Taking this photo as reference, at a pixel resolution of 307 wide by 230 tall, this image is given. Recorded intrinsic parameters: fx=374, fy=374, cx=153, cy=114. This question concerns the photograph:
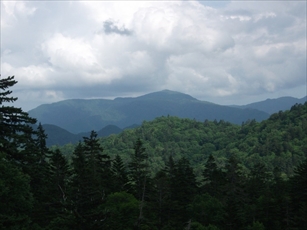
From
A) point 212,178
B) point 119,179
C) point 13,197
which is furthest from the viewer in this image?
point 212,178

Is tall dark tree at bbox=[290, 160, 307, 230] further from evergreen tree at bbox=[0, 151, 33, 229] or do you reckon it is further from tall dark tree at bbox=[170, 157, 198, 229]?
evergreen tree at bbox=[0, 151, 33, 229]

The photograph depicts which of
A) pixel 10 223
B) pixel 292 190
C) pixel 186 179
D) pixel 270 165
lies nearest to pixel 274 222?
pixel 292 190

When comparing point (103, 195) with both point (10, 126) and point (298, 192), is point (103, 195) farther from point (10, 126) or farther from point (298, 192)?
point (298, 192)

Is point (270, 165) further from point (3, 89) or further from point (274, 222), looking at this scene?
point (3, 89)

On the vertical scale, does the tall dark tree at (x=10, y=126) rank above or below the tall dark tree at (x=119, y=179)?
above

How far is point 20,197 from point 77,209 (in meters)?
3.52

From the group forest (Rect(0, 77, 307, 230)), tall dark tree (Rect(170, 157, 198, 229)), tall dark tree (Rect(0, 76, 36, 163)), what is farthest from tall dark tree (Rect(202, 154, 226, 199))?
tall dark tree (Rect(0, 76, 36, 163))

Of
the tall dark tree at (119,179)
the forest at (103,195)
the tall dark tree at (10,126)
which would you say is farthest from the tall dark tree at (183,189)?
the tall dark tree at (10,126)

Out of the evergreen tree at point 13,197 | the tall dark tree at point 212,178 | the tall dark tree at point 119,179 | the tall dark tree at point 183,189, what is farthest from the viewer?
the tall dark tree at point 212,178

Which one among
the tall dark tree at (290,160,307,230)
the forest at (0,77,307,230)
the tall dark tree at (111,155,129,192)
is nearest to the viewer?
the forest at (0,77,307,230)

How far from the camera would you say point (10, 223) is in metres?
21.4

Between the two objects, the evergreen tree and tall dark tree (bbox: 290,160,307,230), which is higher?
the evergreen tree

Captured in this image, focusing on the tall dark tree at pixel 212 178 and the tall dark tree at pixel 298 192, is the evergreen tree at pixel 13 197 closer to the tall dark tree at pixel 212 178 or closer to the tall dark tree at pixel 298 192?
the tall dark tree at pixel 298 192

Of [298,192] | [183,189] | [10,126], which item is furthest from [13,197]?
[298,192]
